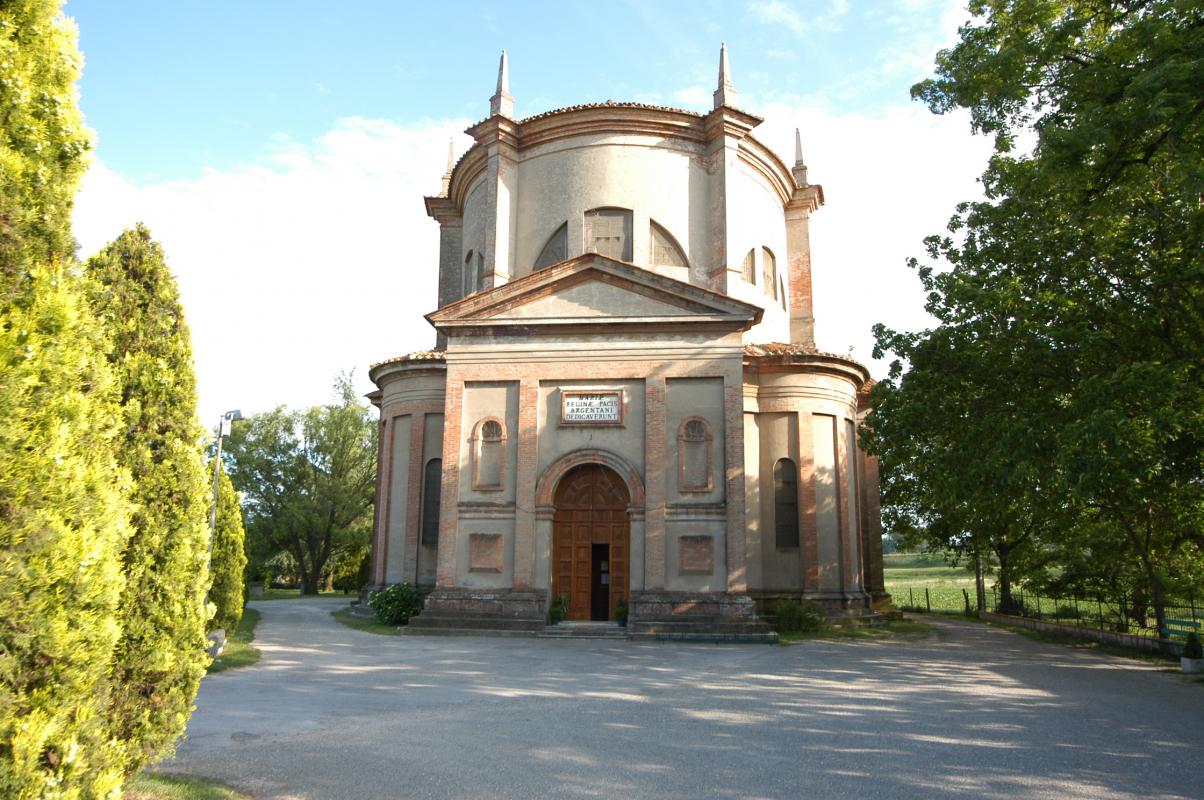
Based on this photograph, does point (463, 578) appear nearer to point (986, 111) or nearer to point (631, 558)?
point (631, 558)

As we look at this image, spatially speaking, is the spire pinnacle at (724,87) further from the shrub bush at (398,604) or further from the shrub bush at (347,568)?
the shrub bush at (347,568)

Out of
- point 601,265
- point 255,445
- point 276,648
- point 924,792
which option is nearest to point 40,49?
point 924,792

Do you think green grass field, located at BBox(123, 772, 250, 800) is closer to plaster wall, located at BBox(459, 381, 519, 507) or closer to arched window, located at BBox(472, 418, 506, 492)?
plaster wall, located at BBox(459, 381, 519, 507)

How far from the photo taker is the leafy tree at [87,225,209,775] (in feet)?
19.1

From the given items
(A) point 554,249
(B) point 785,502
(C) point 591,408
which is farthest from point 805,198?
(C) point 591,408

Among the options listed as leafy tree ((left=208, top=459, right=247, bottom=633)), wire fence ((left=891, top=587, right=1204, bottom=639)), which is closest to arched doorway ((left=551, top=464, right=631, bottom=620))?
leafy tree ((left=208, top=459, right=247, bottom=633))

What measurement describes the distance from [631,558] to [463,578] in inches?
174

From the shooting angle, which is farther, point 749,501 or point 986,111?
point 749,501

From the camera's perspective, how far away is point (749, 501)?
2283 centimetres

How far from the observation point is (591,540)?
67.8ft

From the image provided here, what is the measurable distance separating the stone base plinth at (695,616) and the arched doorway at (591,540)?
1.43 m

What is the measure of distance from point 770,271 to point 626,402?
9768 millimetres

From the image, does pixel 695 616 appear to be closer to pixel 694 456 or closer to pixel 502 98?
pixel 694 456

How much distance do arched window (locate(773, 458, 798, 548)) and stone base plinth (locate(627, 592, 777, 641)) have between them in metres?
4.59
